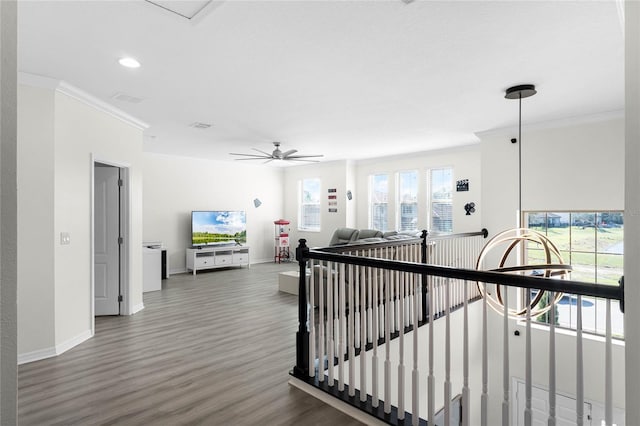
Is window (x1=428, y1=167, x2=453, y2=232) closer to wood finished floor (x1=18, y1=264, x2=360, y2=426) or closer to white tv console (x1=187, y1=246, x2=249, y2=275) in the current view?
wood finished floor (x1=18, y1=264, x2=360, y2=426)

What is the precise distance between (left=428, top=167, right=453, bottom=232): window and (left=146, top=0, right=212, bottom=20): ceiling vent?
642 centimetres

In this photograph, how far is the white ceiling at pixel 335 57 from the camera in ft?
7.55

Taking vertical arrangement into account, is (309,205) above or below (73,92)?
below

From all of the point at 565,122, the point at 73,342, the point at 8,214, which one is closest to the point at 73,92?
the point at 73,342

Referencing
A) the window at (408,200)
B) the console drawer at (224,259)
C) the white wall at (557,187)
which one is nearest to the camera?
the white wall at (557,187)

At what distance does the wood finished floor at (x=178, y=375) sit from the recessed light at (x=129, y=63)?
270 cm

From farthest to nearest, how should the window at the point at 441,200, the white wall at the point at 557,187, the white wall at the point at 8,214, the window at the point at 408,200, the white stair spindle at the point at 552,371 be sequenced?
the window at the point at 408,200, the window at the point at 441,200, the white wall at the point at 557,187, the white stair spindle at the point at 552,371, the white wall at the point at 8,214

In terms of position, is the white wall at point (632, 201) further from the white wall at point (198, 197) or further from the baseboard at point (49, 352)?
the white wall at point (198, 197)

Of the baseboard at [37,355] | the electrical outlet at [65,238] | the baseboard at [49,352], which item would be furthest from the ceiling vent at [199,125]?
the baseboard at [37,355]

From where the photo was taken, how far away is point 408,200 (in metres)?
8.34

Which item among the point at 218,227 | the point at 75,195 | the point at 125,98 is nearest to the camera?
the point at 75,195

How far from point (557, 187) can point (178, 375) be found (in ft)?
17.7

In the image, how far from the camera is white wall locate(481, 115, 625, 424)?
4613 millimetres

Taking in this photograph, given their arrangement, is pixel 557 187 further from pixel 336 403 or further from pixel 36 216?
pixel 36 216
